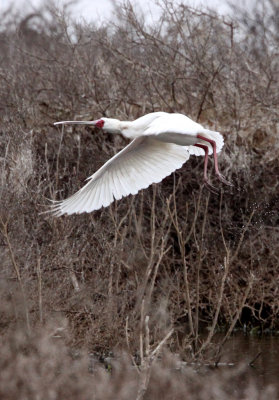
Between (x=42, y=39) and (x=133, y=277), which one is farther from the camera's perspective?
(x=42, y=39)

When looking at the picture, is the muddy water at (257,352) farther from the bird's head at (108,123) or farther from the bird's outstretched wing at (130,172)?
the bird's head at (108,123)

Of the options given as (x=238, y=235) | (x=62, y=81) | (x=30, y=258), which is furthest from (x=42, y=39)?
(x=30, y=258)

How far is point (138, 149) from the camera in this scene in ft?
33.7

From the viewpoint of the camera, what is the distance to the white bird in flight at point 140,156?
9391 mm

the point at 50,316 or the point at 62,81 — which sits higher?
the point at 62,81

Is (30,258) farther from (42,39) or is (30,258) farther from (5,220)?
(42,39)

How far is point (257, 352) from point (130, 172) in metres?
3.79

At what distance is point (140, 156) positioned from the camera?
10336mm

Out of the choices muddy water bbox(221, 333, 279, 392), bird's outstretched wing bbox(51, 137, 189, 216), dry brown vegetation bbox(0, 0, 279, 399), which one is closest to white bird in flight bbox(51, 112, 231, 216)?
bird's outstretched wing bbox(51, 137, 189, 216)

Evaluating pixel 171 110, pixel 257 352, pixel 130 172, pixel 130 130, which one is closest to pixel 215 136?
pixel 130 130

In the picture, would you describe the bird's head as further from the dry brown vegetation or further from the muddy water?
the muddy water

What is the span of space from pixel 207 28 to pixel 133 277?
543 cm

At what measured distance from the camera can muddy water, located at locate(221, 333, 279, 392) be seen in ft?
36.9

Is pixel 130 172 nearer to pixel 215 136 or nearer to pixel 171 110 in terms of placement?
pixel 215 136
